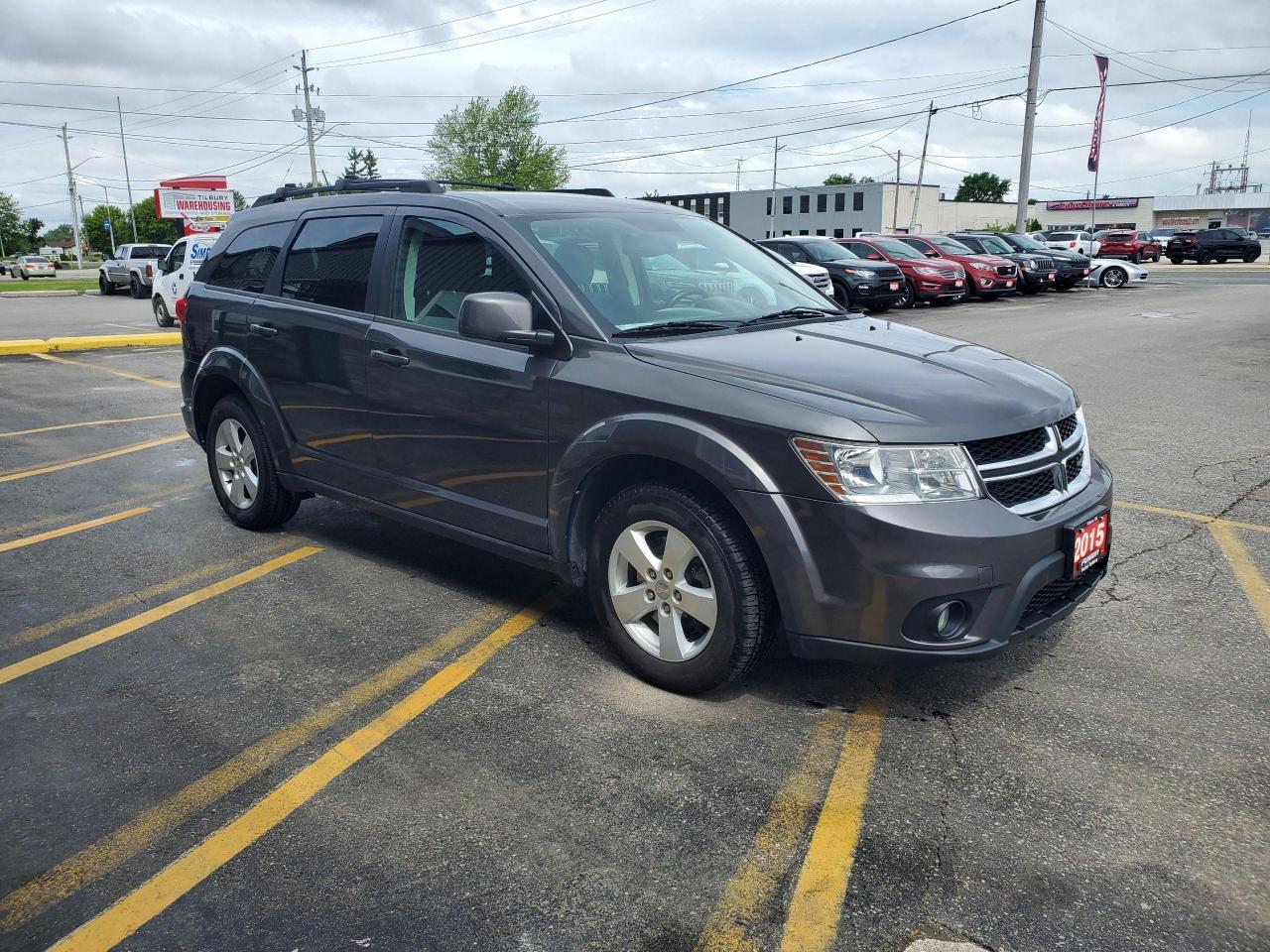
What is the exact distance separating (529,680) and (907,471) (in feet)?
5.33

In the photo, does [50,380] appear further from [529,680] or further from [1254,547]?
[1254,547]

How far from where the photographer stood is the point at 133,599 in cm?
470

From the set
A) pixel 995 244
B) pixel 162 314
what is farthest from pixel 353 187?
pixel 995 244

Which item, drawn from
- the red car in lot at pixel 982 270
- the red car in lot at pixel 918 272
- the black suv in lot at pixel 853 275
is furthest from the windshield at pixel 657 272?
the red car in lot at pixel 982 270

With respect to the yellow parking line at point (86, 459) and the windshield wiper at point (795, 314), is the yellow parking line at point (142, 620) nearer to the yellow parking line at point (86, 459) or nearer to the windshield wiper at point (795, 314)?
the windshield wiper at point (795, 314)

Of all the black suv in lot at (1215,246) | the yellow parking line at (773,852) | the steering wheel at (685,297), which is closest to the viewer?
the yellow parking line at (773,852)

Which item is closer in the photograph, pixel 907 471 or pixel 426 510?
pixel 907 471

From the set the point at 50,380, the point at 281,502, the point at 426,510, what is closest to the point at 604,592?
the point at 426,510

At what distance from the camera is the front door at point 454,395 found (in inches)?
156

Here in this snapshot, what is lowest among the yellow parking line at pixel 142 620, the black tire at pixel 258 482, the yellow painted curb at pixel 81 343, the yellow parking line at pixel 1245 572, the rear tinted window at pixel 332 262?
the yellow parking line at pixel 142 620

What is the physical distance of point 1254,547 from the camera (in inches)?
209

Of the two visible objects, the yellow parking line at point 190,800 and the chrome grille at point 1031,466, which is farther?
the chrome grille at point 1031,466

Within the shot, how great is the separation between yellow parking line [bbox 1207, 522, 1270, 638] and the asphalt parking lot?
1.1 inches

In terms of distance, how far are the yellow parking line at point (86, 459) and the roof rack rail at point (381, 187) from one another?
2881 mm
